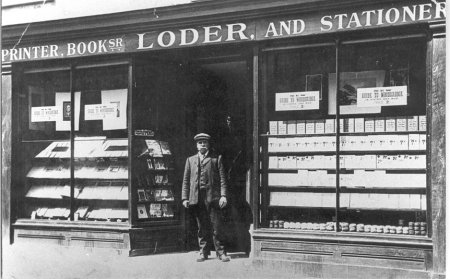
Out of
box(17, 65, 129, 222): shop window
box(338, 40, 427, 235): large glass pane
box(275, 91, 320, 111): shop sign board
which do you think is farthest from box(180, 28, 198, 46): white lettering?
box(338, 40, 427, 235): large glass pane

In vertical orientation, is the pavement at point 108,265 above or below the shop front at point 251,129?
below

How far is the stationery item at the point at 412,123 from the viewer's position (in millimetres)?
7312

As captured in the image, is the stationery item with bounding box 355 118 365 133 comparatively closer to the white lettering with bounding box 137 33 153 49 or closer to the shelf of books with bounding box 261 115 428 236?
the shelf of books with bounding box 261 115 428 236

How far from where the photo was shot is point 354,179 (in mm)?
7590

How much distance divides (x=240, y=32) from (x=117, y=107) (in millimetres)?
2570

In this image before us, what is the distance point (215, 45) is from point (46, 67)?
333cm

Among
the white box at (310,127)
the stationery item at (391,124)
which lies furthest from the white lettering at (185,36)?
the stationery item at (391,124)

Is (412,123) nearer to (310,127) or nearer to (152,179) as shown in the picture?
(310,127)

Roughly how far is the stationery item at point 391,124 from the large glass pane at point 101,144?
4.21m

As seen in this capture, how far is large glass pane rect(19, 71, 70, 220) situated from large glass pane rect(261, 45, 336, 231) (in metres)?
3.73

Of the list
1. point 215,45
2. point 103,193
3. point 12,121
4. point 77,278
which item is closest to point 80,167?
point 103,193

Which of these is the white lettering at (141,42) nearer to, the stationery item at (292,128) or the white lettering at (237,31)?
the white lettering at (237,31)

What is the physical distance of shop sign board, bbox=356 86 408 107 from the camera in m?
7.31

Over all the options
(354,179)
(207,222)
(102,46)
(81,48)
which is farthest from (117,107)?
(354,179)
